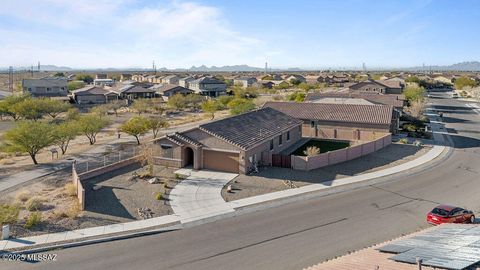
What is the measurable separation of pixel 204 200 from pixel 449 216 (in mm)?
15153

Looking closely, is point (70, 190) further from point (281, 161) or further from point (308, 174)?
point (308, 174)

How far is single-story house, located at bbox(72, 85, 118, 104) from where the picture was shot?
91.4 meters

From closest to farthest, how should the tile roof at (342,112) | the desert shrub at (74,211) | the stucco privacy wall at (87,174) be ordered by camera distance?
1. the desert shrub at (74,211)
2. the stucco privacy wall at (87,174)
3. the tile roof at (342,112)

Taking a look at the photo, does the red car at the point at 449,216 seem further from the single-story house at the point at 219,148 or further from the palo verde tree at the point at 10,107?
the palo verde tree at the point at 10,107

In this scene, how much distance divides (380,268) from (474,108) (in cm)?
8327

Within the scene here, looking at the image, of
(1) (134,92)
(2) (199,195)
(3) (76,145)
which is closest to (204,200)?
(2) (199,195)

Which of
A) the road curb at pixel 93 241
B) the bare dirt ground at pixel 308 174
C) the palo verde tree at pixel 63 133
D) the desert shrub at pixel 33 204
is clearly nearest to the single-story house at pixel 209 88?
the palo verde tree at pixel 63 133

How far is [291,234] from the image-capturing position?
72.3 feet

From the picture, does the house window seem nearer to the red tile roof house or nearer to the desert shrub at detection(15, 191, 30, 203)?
the red tile roof house

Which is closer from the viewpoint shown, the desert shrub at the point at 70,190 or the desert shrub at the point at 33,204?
the desert shrub at the point at 33,204

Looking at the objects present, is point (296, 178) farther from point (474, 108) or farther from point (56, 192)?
point (474, 108)

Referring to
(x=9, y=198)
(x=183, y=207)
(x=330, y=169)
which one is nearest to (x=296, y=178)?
(x=330, y=169)

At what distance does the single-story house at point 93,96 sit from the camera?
91375 mm

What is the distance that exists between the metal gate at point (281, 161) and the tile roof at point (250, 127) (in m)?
2.17
